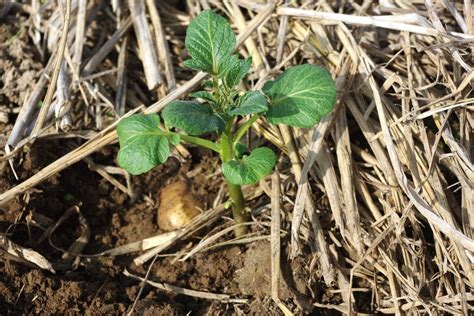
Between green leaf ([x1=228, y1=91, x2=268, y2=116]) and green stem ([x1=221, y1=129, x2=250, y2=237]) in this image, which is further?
green stem ([x1=221, y1=129, x2=250, y2=237])

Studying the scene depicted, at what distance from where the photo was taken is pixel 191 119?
1.87 meters

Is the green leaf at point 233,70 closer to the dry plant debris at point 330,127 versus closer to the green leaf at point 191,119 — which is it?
the green leaf at point 191,119

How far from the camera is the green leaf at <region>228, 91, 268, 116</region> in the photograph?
185cm

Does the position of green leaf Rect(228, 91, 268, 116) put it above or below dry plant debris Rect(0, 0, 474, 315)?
above

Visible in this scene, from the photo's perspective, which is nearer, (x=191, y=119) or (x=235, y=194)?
(x=191, y=119)

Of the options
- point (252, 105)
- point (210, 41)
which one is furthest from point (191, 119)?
point (210, 41)

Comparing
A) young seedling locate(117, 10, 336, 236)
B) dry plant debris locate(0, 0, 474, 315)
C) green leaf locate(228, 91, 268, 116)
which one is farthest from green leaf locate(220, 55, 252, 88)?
dry plant debris locate(0, 0, 474, 315)

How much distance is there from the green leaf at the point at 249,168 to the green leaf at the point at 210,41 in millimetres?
327

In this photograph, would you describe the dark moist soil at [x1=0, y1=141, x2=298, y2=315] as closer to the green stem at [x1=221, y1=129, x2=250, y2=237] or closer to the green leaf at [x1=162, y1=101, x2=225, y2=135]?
the green stem at [x1=221, y1=129, x2=250, y2=237]

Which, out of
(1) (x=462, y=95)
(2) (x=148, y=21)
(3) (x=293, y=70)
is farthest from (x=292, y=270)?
(2) (x=148, y=21)

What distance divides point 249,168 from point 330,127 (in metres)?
0.55

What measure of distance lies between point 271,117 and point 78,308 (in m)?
0.91

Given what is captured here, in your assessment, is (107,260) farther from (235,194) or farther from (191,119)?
(191,119)

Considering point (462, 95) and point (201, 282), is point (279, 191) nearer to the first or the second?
point (201, 282)
